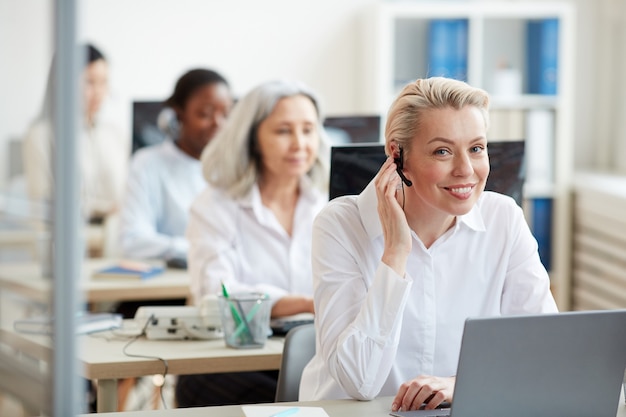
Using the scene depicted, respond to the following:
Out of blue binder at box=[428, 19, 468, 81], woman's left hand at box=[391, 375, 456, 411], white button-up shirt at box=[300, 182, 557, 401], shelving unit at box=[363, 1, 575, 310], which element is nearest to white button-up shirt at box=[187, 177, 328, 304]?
white button-up shirt at box=[300, 182, 557, 401]

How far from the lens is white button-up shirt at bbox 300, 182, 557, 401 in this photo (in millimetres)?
1945

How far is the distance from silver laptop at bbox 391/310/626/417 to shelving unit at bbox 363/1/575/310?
3.16 m

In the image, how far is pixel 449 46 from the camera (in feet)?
15.9

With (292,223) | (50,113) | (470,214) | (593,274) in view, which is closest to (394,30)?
(593,274)

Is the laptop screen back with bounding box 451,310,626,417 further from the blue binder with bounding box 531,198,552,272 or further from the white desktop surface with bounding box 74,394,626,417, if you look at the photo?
the blue binder with bounding box 531,198,552,272

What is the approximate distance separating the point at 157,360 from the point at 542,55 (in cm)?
316

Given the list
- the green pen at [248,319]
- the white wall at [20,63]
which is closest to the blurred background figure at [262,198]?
the green pen at [248,319]

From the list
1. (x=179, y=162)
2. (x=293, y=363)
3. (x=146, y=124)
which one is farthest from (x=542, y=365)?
(x=146, y=124)

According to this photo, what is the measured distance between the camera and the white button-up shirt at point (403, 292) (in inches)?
76.6

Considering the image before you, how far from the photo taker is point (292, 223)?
10.1 feet

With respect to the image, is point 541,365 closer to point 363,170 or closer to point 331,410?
point 331,410

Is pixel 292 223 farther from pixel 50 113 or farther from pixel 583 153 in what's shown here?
pixel 583 153

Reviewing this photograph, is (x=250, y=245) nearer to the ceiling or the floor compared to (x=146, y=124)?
nearer to the floor

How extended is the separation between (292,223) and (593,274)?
2121 millimetres
